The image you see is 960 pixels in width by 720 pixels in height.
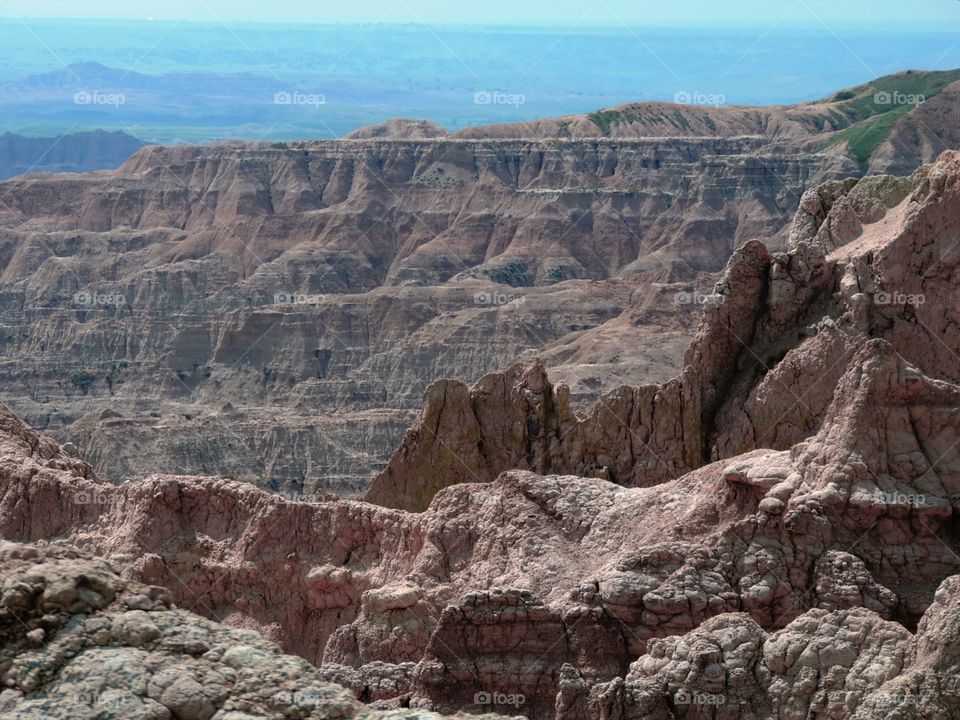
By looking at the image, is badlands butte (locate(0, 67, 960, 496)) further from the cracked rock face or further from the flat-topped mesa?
the cracked rock face

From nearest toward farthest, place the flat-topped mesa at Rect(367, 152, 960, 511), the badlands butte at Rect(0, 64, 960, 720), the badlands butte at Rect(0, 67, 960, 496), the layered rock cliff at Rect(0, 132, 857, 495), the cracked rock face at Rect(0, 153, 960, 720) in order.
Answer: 1. the badlands butte at Rect(0, 64, 960, 720)
2. the cracked rock face at Rect(0, 153, 960, 720)
3. the flat-topped mesa at Rect(367, 152, 960, 511)
4. the layered rock cliff at Rect(0, 132, 857, 495)
5. the badlands butte at Rect(0, 67, 960, 496)

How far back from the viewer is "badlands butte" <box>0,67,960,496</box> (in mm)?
117500

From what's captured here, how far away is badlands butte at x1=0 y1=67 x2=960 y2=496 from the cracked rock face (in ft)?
219

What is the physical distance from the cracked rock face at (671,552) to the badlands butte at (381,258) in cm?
6680

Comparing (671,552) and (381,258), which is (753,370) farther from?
(381,258)

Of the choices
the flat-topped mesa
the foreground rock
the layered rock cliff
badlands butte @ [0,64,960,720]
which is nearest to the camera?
the foreground rock

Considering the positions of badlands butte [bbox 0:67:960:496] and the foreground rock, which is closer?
the foreground rock

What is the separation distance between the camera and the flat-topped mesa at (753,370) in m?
28.8

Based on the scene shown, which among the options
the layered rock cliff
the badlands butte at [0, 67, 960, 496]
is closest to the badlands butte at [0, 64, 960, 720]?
the layered rock cliff

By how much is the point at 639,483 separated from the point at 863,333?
154 inches

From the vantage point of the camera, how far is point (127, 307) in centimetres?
15312

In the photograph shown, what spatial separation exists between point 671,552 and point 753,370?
9673 mm

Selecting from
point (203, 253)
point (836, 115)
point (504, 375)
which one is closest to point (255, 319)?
point (203, 253)

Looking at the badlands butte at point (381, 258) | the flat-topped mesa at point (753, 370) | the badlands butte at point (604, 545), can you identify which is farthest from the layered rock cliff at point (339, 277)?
the badlands butte at point (604, 545)
